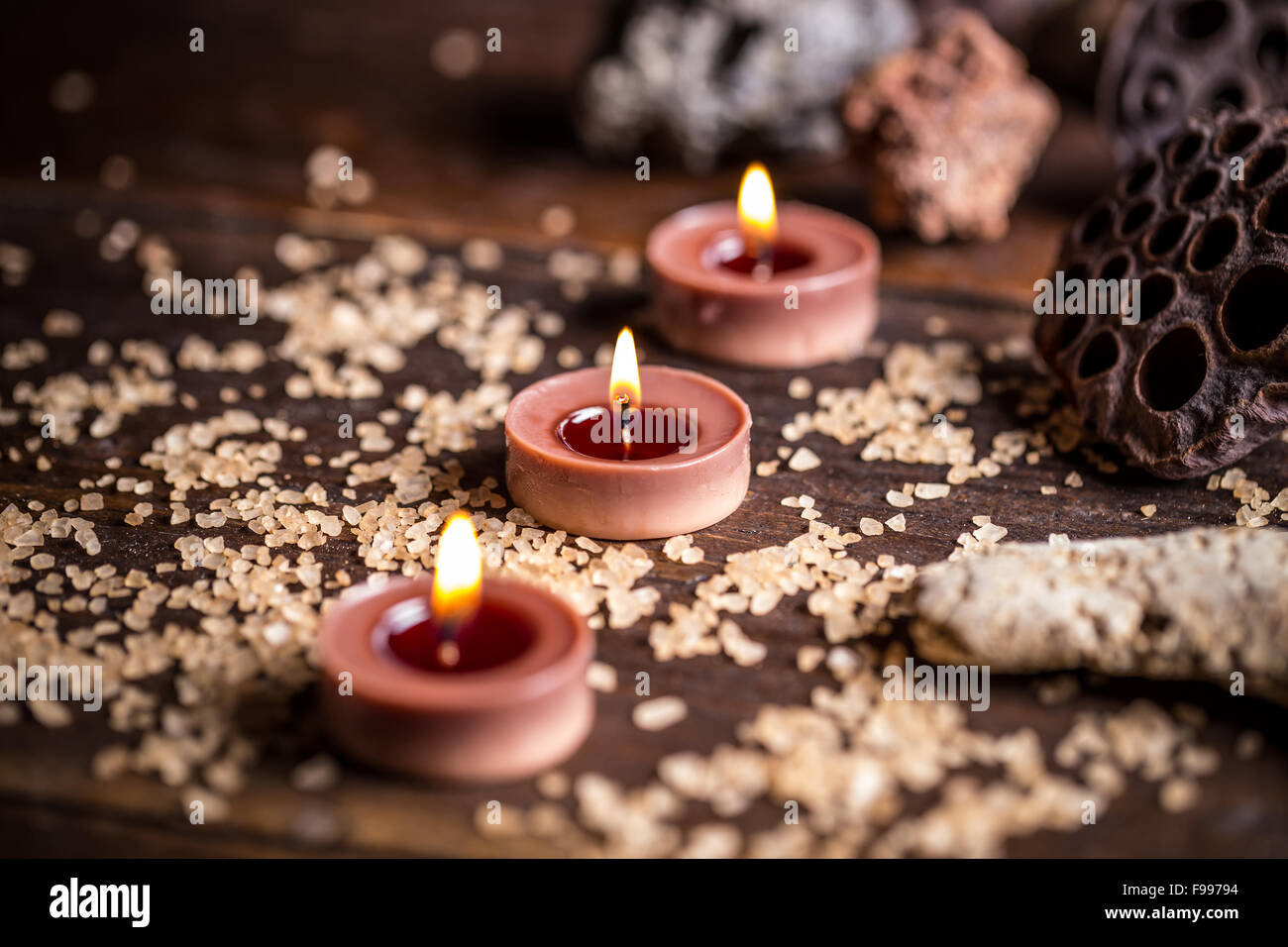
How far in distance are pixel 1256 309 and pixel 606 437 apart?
0.71 metres

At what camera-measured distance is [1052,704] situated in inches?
41.5

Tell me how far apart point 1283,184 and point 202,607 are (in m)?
1.18

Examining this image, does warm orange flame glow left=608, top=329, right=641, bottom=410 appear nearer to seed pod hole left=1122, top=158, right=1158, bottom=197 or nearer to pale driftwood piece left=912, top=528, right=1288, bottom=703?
pale driftwood piece left=912, top=528, right=1288, bottom=703

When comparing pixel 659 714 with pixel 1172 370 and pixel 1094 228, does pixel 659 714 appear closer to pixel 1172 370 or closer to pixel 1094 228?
pixel 1172 370

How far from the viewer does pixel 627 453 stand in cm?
126

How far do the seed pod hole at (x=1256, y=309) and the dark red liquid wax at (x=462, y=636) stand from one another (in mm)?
811

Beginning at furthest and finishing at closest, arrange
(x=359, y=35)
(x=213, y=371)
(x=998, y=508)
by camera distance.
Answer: (x=359, y=35) < (x=213, y=371) < (x=998, y=508)

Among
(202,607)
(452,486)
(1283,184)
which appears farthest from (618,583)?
(1283,184)

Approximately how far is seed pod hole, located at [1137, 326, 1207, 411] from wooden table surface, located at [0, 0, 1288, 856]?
0.09 meters

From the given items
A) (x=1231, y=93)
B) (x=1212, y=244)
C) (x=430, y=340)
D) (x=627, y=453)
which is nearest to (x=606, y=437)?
(x=627, y=453)

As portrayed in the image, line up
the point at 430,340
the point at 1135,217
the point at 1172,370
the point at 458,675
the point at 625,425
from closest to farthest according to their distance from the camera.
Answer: the point at 458,675, the point at 625,425, the point at 1172,370, the point at 1135,217, the point at 430,340

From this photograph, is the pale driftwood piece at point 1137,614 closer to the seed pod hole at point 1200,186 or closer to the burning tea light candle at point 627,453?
the burning tea light candle at point 627,453
